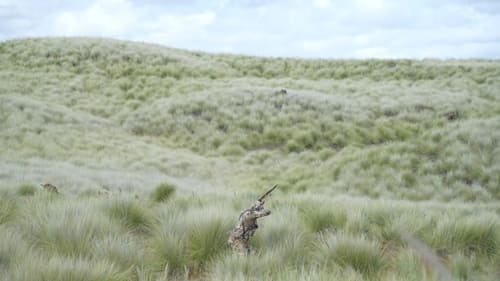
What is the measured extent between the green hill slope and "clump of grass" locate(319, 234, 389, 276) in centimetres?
602

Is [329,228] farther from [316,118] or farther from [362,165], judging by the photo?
[316,118]

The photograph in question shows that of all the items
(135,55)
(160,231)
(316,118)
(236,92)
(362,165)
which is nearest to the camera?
(160,231)

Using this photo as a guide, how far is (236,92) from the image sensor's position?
76.2 feet

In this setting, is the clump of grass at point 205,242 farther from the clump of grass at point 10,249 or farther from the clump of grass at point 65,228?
the clump of grass at point 10,249

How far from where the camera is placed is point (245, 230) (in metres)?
3.59

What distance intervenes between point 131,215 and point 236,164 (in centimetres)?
1136

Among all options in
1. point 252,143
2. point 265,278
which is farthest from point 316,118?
point 265,278

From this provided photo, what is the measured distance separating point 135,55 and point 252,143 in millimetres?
20597

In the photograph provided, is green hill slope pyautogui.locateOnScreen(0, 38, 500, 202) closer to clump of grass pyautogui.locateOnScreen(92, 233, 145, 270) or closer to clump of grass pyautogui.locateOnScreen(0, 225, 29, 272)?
clump of grass pyautogui.locateOnScreen(0, 225, 29, 272)

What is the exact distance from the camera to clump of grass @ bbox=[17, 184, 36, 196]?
5.76 meters

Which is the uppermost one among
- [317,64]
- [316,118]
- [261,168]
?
[317,64]

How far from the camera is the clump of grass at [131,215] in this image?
4.28 m

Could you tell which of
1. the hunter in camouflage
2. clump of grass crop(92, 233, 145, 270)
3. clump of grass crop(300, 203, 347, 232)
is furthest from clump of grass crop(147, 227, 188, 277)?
clump of grass crop(300, 203, 347, 232)

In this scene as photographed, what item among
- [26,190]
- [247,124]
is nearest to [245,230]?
[26,190]
